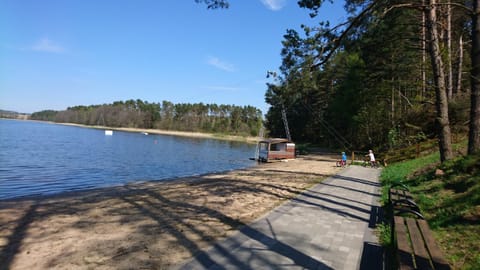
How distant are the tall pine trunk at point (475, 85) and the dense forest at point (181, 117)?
10016cm

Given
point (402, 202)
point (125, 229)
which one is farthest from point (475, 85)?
point (125, 229)

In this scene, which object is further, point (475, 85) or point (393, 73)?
point (393, 73)

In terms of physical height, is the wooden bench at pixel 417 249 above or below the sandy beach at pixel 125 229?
above

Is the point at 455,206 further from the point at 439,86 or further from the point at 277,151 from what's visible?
the point at 277,151

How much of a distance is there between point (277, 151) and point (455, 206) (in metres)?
26.4

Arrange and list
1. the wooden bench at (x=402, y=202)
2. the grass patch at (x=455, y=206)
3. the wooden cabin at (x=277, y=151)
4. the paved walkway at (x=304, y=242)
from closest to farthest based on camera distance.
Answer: the paved walkway at (x=304, y=242), the grass patch at (x=455, y=206), the wooden bench at (x=402, y=202), the wooden cabin at (x=277, y=151)

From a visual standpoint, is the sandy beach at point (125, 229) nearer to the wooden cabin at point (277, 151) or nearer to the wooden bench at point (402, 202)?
the wooden bench at point (402, 202)

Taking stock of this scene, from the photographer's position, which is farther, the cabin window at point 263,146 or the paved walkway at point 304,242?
the cabin window at point 263,146

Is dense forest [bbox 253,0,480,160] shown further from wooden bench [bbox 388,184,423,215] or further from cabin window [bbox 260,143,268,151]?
cabin window [bbox 260,143,268,151]

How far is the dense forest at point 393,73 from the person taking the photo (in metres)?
7.76

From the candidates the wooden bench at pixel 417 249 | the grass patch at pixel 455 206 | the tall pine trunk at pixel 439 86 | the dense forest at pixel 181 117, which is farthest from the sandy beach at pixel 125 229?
the dense forest at pixel 181 117

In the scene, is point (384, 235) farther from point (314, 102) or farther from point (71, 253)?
point (314, 102)

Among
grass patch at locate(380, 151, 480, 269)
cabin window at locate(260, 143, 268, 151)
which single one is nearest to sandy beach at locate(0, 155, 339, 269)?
grass patch at locate(380, 151, 480, 269)

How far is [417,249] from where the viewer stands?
319cm
